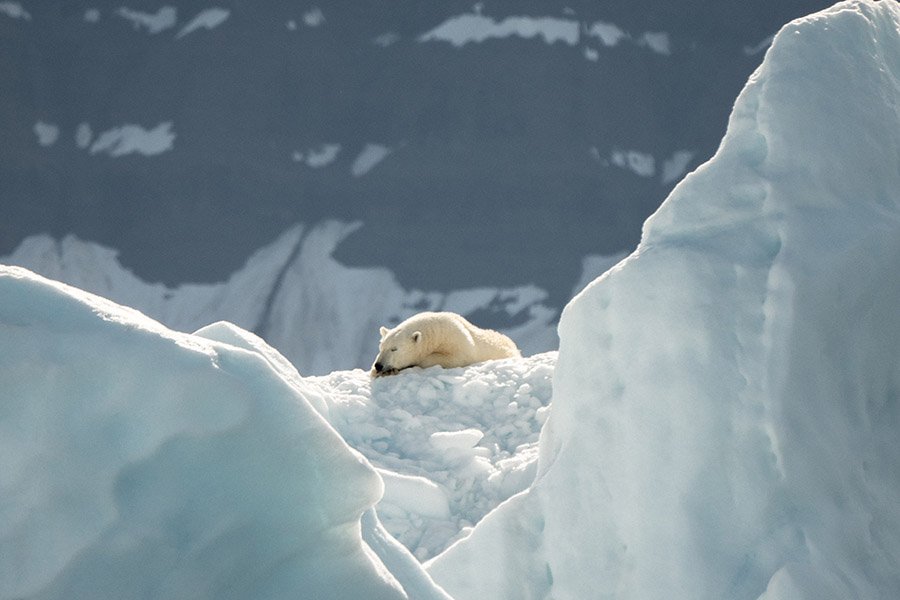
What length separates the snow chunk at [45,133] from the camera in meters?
21.5

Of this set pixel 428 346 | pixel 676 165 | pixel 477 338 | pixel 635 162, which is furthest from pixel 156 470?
pixel 676 165

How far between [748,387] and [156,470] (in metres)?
1.71

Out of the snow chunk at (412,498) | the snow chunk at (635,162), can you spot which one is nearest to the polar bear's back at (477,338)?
the snow chunk at (412,498)

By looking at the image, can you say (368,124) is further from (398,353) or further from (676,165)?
(398,353)

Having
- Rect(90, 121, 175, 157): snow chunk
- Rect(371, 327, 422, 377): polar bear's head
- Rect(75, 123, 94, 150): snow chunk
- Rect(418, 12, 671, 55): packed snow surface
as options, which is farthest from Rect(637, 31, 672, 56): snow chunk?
Rect(371, 327, 422, 377): polar bear's head

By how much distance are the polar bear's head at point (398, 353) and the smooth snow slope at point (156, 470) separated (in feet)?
15.8

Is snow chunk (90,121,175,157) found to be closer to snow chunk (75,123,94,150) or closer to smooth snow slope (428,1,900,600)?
snow chunk (75,123,94,150)

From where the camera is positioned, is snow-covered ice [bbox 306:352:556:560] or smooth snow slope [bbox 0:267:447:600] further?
snow-covered ice [bbox 306:352:556:560]

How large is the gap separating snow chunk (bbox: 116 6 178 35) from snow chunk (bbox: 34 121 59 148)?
2.66 metres

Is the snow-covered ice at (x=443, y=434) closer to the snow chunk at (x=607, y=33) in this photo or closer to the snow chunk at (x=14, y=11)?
the snow chunk at (x=607, y=33)

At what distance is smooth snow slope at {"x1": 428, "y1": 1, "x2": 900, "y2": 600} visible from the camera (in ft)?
Answer: 9.46

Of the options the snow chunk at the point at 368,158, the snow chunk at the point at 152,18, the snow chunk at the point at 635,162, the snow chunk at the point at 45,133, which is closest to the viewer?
the snow chunk at the point at 635,162

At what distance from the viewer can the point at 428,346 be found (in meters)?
7.06

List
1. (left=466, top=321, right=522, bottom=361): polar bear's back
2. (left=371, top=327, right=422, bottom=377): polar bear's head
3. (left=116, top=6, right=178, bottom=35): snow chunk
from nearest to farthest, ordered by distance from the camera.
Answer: (left=371, top=327, right=422, bottom=377): polar bear's head < (left=466, top=321, right=522, bottom=361): polar bear's back < (left=116, top=6, right=178, bottom=35): snow chunk
